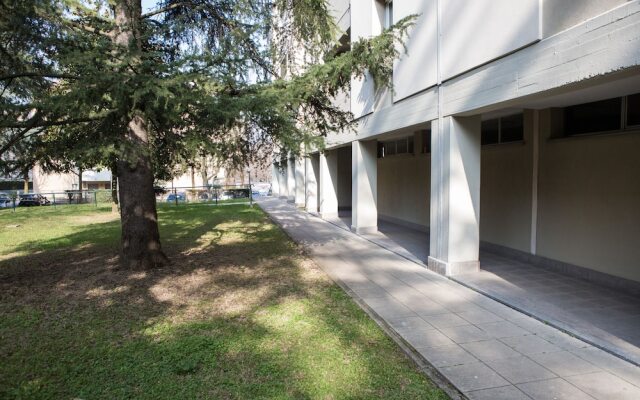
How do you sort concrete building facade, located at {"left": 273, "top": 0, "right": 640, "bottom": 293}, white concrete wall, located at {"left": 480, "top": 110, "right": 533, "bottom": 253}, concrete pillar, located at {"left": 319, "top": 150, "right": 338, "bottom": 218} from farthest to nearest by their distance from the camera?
concrete pillar, located at {"left": 319, "top": 150, "right": 338, "bottom": 218} < white concrete wall, located at {"left": 480, "top": 110, "right": 533, "bottom": 253} < concrete building facade, located at {"left": 273, "top": 0, "right": 640, "bottom": 293}

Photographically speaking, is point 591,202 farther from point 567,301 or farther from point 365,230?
point 365,230

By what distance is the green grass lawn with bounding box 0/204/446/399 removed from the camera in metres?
3.47

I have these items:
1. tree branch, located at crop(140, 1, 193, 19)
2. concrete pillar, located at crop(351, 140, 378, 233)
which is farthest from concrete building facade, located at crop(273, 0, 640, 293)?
tree branch, located at crop(140, 1, 193, 19)

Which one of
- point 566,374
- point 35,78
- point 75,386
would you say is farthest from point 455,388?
point 35,78

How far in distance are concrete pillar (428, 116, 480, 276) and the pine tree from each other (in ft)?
Answer: 6.55

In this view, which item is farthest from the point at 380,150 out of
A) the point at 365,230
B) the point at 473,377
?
the point at 473,377

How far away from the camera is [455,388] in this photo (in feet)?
11.0

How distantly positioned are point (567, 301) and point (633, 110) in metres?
2.80

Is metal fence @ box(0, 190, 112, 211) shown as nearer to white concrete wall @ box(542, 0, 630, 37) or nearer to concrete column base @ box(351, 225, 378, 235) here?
concrete column base @ box(351, 225, 378, 235)

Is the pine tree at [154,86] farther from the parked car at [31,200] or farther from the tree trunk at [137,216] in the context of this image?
the parked car at [31,200]

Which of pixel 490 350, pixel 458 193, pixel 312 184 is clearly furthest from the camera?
pixel 312 184

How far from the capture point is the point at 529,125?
7.52 m

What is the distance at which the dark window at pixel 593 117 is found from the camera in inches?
237

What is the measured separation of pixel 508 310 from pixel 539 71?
2883 mm
